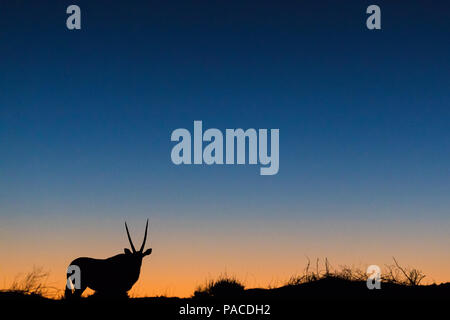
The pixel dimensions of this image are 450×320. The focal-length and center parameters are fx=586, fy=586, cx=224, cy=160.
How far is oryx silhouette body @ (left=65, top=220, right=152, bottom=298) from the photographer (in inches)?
625

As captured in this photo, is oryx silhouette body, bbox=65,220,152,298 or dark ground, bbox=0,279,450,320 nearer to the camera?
dark ground, bbox=0,279,450,320

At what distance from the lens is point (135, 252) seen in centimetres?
1739

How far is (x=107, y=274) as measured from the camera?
16.2 meters

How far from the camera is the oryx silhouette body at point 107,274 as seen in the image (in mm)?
15867
